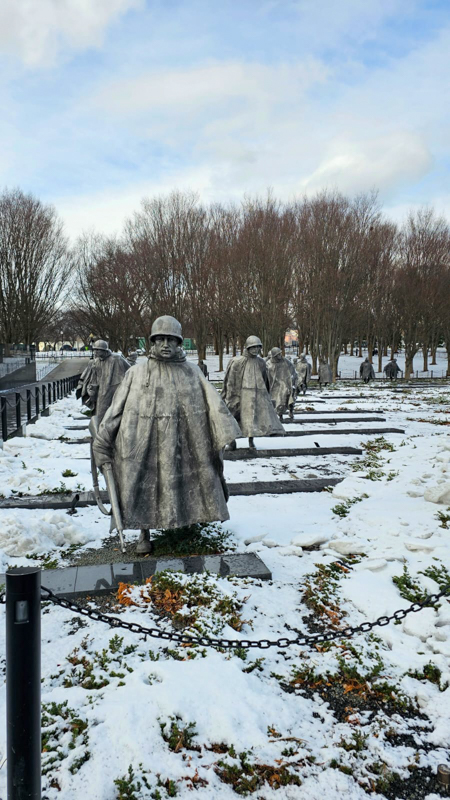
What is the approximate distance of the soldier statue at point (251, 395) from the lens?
1015 centimetres

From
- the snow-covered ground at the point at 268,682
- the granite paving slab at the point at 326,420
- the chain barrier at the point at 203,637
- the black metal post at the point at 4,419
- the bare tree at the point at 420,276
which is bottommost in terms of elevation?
the snow-covered ground at the point at 268,682

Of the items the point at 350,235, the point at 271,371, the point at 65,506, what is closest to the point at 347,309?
the point at 350,235

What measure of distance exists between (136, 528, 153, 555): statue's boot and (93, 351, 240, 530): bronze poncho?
0.30m

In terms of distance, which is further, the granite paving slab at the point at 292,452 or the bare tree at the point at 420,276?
the bare tree at the point at 420,276

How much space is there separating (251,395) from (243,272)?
806 inches

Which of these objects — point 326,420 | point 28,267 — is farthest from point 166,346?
point 28,267

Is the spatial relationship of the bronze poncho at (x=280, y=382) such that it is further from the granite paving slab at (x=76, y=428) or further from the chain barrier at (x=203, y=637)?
the chain barrier at (x=203, y=637)

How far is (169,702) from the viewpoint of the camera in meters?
2.74

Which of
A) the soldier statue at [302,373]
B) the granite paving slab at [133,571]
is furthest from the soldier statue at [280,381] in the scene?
the soldier statue at [302,373]

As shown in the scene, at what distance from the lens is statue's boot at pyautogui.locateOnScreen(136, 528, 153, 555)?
4785 millimetres

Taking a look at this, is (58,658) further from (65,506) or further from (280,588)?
(65,506)

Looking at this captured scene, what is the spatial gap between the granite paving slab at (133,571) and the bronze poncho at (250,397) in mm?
5564

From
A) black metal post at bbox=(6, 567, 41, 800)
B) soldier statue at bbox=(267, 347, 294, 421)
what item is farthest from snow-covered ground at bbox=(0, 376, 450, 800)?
soldier statue at bbox=(267, 347, 294, 421)

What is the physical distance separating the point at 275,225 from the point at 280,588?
2774 cm
